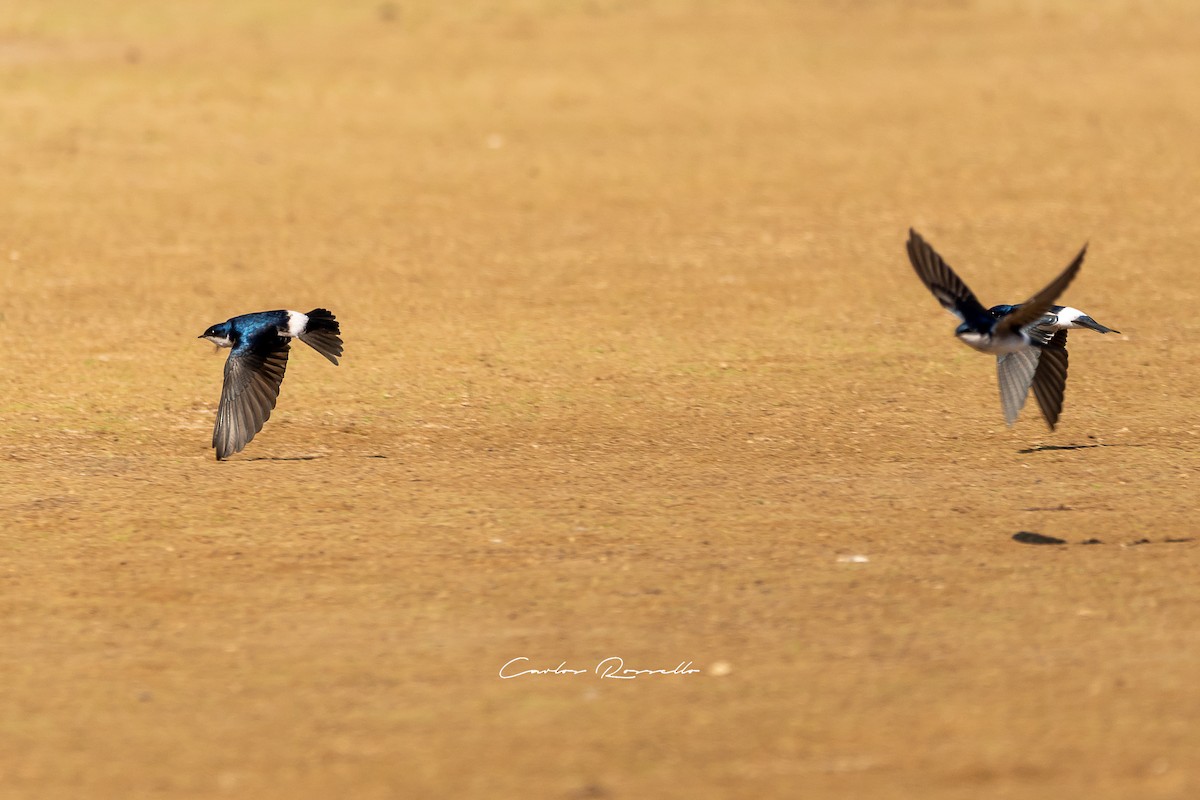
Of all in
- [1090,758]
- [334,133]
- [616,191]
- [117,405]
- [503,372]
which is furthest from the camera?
[334,133]

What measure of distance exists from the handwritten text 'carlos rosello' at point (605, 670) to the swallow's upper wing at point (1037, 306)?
1.63 meters

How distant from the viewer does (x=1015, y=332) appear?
5871 mm

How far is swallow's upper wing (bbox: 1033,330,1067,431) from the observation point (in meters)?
6.49

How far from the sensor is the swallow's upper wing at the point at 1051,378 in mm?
6488

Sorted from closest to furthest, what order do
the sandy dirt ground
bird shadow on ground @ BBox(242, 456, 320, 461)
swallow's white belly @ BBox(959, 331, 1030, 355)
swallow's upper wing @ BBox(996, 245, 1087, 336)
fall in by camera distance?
the sandy dirt ground, swallow's upper wing @ BBox(996, 245, 1087, 336), swallow's white belly @ BBox(959, 331, 1030, 355), bird shadow on ground @ BBox(242, 456, 320, 461)

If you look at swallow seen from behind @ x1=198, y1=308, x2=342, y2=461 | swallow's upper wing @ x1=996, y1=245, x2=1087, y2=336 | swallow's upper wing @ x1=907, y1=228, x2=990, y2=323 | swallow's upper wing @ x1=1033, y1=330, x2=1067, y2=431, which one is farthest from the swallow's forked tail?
swallow's upper wing @ x1=1033, y1=330, x2=1067, y2=431

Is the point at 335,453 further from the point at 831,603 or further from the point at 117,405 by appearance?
the point at 831,603

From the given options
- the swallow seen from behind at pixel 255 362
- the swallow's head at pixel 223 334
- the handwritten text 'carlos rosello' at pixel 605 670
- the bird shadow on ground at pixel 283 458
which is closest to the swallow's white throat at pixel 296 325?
the swallow seen from behind at pixel 255 362

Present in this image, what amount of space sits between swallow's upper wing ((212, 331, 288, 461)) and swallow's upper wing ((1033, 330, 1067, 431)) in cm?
289

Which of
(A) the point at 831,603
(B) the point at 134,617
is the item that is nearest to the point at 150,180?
(B) the point at 134,617

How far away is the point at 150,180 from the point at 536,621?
7597 mm

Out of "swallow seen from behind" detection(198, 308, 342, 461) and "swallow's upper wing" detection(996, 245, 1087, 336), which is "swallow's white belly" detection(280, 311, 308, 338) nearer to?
"swallow seen from behind" detection(198, 308, 342, 461)

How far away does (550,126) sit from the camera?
42.5ft

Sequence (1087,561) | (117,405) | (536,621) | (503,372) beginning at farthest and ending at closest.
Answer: (503,372) < (117,405) < (1087,561) < (536,621)
